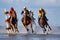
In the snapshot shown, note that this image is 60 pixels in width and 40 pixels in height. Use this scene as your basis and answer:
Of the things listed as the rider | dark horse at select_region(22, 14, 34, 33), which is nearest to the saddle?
dark horse at select_region(22, 14, 34, 33)

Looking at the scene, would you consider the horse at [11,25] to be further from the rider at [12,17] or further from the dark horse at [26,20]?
the dark horse at [26,20]

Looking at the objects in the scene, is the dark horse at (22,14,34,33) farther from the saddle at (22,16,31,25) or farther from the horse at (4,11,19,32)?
the horse at (4,11,19,32)

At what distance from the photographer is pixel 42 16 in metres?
7.53

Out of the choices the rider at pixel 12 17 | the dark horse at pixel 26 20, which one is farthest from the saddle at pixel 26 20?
the rider at pixel 12 17

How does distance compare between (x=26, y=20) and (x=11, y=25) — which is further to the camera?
(x=11, y=25)

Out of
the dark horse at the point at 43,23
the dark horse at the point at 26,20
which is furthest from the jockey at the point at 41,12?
the dark horse at the point at 26,20

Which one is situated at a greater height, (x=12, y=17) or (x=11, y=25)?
(x=12, y=17)

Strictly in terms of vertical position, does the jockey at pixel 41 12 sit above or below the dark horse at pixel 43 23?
above

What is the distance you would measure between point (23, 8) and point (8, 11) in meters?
0.34

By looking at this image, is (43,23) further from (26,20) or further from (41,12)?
(26,20)

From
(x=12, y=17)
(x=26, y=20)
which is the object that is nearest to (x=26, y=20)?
(x=26, y=20)

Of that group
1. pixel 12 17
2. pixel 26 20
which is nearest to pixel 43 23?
pixel 26 20

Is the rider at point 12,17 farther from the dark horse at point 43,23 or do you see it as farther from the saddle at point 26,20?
the dark horse at point 43,23

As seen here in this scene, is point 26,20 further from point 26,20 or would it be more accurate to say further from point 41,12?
point 41,12
